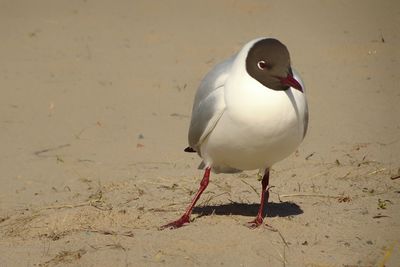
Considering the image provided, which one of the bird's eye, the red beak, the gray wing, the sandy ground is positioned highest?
the bird's eye

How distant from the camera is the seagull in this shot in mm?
4309

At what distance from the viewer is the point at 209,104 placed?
458 cm

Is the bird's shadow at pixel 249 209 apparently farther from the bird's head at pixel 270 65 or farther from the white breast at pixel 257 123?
the bird's head at pixel 270 65

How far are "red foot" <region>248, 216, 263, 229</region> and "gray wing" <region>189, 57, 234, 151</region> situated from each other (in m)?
0.61

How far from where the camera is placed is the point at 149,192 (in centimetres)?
582

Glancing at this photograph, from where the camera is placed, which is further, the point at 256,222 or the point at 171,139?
the point at 171,139

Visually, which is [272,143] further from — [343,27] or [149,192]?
[343,27]

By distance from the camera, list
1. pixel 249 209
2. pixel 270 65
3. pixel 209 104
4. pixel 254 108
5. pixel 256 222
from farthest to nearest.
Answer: pixel 249 209, pixel 256 222, pixel 209 104, pixel 270 65, pixel 254 108

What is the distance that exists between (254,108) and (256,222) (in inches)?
34.8

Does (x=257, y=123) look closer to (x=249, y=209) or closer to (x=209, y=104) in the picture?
(x=209, y=104)

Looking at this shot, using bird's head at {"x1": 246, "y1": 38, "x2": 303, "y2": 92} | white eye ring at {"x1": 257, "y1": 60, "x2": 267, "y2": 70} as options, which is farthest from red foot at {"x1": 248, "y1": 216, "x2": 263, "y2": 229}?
white eye ring at {"x1": 257, "y1": 60, "x2": 267, "y2": 70}

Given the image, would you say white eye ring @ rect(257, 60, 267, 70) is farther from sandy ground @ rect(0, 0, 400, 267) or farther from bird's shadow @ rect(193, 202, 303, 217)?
bird's shadow @ rect(193, 202, 303, 217)

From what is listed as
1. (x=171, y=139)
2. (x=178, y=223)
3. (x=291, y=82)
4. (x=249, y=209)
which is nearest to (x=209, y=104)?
(x=291, y=82)

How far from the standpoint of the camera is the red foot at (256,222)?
474cm
